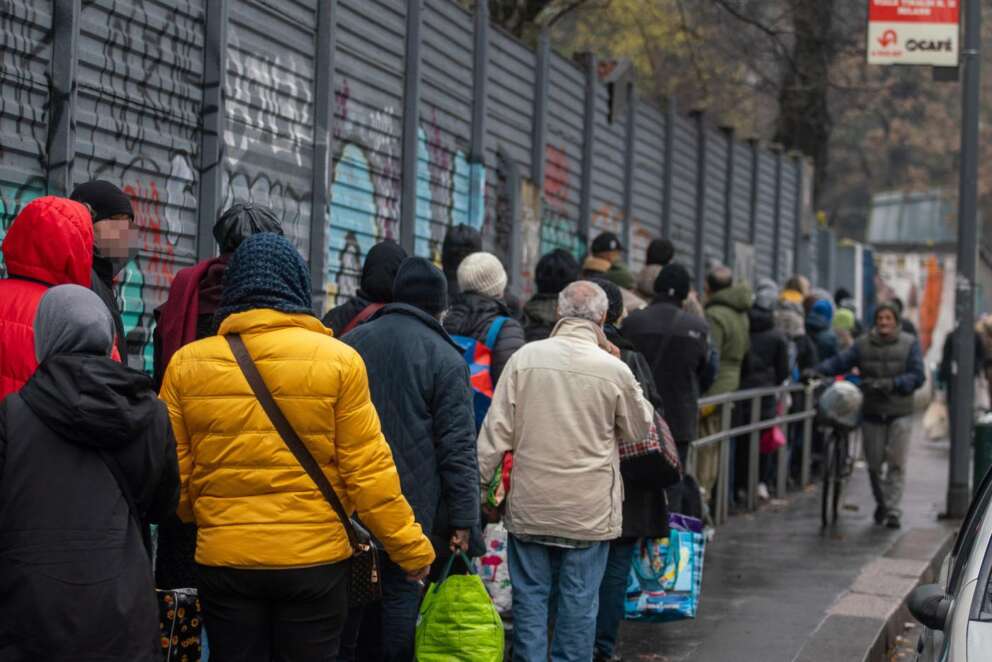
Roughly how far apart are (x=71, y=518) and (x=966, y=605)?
2664 millimetres

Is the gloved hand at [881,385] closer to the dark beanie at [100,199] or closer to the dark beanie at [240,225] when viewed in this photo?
the dark beanie at [240,225]

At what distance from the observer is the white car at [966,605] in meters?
4.88

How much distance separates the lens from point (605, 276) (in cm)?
1062

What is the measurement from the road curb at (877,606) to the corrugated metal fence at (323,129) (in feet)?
10.9

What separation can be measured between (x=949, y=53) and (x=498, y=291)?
7421mm

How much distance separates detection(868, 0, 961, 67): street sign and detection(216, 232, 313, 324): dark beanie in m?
9.99

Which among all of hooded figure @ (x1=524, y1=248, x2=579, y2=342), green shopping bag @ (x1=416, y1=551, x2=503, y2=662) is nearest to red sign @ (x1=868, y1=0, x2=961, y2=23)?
hooded figure @ (x1=524, y1=248, x2=579, y2=342)

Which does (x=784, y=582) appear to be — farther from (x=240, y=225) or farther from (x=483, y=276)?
(x=240, y=225)

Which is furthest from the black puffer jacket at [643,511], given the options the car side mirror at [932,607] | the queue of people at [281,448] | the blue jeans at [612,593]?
the car side mirror at [932,607]

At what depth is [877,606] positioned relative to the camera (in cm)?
927

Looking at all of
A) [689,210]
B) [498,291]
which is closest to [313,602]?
[498,291]

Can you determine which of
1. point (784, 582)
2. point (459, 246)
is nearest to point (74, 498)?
point (459, 246)

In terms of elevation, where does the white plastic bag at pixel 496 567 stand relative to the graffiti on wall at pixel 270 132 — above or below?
below

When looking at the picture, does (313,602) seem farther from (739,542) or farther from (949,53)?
(949,53)
